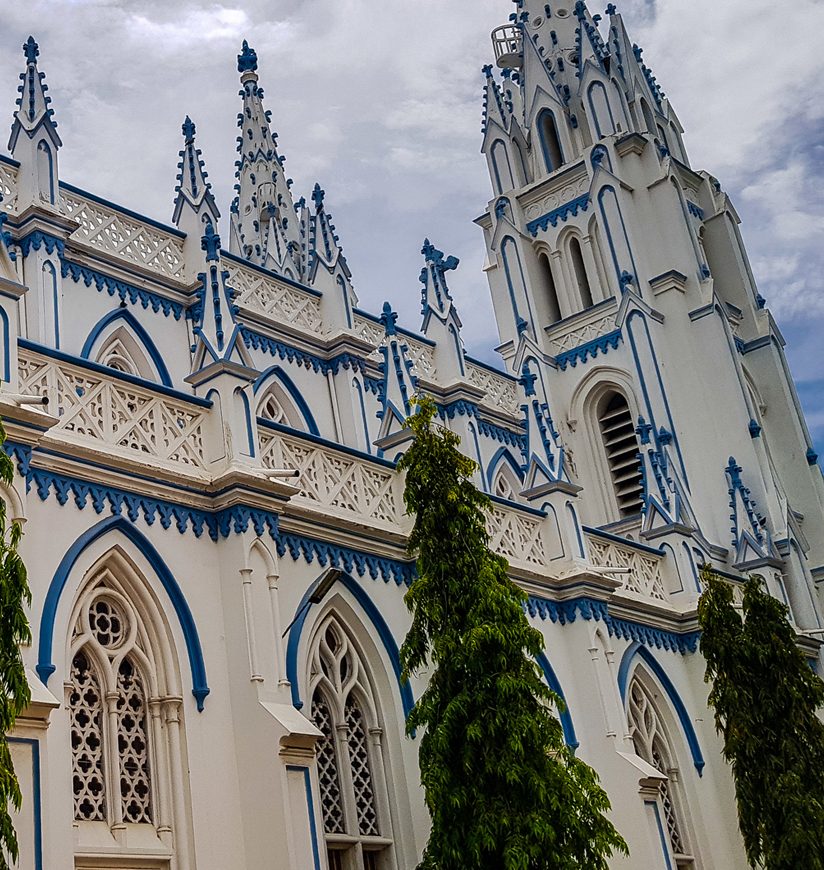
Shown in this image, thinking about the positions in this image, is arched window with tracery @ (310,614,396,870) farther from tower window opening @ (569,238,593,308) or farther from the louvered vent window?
tower window opening @ (569,238,593,308)

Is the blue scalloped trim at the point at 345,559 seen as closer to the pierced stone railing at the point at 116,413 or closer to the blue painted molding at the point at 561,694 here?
the pierced stone railing at the point at 116,413

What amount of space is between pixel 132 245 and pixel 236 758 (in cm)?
906

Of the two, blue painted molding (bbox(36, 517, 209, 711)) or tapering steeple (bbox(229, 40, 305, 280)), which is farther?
tapering steeple (bbox(229, 40, 305, 280))

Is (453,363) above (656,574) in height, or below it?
above

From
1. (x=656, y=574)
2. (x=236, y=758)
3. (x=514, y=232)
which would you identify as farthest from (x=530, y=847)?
(x=514, y=232)

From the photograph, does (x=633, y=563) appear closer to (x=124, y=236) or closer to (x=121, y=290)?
(x=121, y=290)

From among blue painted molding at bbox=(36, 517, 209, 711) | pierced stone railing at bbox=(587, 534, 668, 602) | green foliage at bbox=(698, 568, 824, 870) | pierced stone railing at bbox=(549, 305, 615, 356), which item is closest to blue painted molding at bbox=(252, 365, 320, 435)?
pierced stone railing at bbox=(587, 534, 668, 602)

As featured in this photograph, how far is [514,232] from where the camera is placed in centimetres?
2975

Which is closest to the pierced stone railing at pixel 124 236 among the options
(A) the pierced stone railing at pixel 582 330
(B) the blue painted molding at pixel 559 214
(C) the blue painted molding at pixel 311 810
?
(C) the blue painted molding at pixel 311 810

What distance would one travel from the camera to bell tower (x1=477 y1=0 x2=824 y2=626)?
987 inches

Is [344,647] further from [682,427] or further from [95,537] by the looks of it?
[682,427]

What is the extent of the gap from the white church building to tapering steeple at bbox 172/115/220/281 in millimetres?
55

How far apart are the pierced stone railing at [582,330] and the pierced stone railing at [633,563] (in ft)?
27.9

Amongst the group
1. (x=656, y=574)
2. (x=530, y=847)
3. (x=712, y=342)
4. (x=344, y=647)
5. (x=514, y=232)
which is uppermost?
(x=514, y=232)
